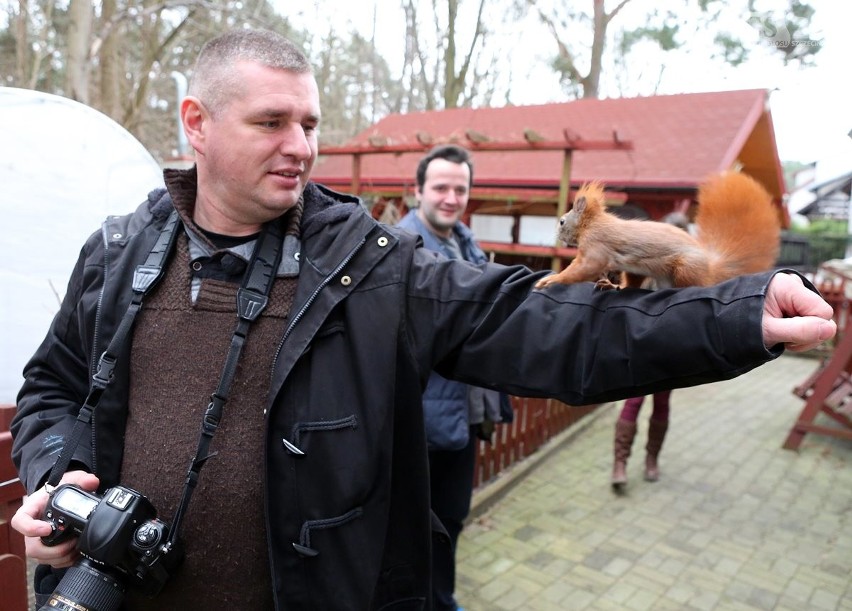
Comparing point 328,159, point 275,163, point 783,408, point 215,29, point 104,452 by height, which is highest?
point 215,29

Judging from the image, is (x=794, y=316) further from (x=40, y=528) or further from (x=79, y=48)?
(x=79, y=48)

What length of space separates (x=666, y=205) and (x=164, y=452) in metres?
7.76

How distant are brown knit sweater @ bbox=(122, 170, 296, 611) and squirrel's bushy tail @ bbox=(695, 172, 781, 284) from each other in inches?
40.6

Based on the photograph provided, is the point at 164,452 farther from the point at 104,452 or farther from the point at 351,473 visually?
the point at 351,473

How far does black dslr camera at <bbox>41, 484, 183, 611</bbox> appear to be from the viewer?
50.5 inches

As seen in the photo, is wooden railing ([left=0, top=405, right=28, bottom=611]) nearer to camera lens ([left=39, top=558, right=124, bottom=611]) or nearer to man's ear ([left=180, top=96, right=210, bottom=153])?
camera lens ([left=39, top=558, right=124, bottom=611])

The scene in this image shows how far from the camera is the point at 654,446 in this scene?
5207 millimetres

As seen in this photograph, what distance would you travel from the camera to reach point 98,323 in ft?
4.96

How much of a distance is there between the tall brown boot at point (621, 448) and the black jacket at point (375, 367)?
3.65 m

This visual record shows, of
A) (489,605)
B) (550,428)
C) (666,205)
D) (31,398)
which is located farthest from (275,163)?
(666,205)

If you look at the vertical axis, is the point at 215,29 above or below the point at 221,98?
above

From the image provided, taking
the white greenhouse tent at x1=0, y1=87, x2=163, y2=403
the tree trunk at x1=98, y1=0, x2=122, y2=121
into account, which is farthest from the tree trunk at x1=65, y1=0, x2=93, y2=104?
the white greenhouse tent at x1=0, y1=87, x2=163, y2=403

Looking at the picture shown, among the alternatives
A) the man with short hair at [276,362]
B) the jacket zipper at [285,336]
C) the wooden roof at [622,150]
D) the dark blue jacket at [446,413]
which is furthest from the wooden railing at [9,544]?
the wooden roof at [622,150]

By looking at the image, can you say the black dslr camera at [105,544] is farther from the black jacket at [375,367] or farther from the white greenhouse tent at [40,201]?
the white greenhouse tent at [40,201]
